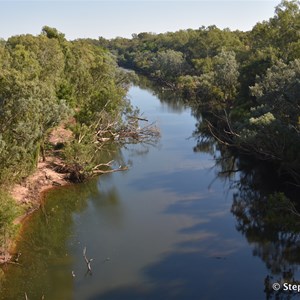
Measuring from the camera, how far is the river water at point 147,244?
2000 cm

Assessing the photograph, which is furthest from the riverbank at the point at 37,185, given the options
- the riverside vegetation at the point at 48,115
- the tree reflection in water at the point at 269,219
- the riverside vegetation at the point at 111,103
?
the tree reflection in water at the point at 269,219

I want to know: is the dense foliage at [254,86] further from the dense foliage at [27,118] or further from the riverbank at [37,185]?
the riverbank at [37,185]

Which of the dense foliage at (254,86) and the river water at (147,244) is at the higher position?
the dense foliage at (254,86)

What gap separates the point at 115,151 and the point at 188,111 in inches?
1074

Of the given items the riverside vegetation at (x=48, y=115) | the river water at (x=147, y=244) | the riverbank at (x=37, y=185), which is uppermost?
the riverside vegetation at (x=48, y=115)

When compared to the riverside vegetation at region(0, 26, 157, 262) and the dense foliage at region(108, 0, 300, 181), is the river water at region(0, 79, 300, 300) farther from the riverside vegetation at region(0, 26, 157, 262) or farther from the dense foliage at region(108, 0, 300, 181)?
the dense foliage at region(108, 0, 300, 181)

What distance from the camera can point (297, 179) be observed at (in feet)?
102

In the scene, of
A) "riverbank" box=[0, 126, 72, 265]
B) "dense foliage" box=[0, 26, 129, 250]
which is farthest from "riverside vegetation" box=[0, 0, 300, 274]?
"riverbank" box=[0, 126, 72, 265]

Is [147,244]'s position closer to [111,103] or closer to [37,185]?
[37,185]

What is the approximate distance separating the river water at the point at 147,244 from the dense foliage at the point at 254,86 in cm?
524

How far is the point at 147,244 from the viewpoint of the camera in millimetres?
24312

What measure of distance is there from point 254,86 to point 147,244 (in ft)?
86.9

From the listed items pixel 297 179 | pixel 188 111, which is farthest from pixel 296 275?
pixel 188 111

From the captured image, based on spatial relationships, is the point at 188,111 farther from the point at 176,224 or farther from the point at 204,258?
the point at 204,258
